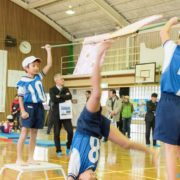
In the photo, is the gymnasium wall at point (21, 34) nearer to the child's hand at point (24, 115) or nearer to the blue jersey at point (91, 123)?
the child's hand at point (24, 115)

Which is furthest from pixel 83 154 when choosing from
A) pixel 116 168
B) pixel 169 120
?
pixel 116 168

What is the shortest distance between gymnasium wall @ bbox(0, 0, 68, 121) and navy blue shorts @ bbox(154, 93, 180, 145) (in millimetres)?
15470

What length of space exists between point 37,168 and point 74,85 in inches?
579

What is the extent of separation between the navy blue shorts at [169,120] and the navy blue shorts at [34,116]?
2.14m

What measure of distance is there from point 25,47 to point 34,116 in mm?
14405

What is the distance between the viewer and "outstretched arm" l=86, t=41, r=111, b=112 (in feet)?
9.39

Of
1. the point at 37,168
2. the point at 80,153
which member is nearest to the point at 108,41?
the point at 80,153

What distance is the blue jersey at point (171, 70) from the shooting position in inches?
125

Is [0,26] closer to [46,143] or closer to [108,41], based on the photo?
[46,143]

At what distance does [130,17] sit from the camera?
54.9 ft

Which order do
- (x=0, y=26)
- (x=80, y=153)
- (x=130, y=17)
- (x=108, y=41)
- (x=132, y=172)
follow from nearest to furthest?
(x=108, y=41), (x=80, y=153), (x=132, y=172), (x=130, y=17), (x=0, y=26)

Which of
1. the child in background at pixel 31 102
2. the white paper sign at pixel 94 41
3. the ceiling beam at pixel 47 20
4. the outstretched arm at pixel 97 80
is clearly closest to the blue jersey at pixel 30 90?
the child in background at pixel 31 102

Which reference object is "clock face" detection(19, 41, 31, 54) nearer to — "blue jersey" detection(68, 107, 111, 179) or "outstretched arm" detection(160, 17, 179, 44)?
"outstretched arm" detection(160, 17, 179, 44)

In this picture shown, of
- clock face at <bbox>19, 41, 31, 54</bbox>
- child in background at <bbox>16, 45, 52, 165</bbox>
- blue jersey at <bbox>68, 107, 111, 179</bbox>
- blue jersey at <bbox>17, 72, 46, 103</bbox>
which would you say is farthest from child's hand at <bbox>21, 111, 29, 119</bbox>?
clock face at <bbox>19, 41, 31, 54</bbox>
